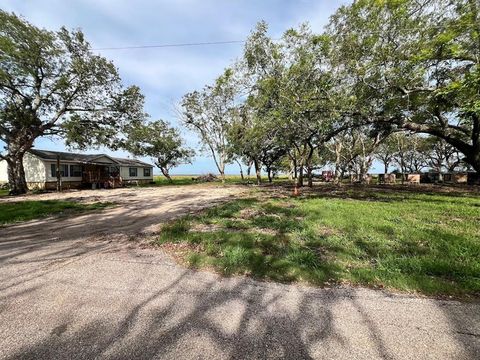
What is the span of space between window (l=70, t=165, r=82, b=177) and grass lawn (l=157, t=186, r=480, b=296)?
83.3 ft

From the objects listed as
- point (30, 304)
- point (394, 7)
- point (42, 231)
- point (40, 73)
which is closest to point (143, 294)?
point (30, 304)

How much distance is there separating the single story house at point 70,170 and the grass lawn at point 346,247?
24.1 m

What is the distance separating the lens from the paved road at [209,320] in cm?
229

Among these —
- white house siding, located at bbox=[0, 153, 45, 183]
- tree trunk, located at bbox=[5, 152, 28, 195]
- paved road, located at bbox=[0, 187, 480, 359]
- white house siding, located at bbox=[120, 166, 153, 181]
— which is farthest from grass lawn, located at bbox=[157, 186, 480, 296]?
white house siding, located at bbox=[120, 166, 153, 181]

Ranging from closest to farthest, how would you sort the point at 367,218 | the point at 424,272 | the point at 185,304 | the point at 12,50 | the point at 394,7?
the point at 185,304 → the point at 424,272 → the point at 367,218 → the point at 394,7 → the point at 12,50

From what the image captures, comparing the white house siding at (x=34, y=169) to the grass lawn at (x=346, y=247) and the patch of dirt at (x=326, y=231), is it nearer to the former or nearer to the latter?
the grass lawn at (x=346, y=247)

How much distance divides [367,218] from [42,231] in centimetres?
944

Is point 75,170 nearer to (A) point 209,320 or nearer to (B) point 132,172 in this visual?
(B) point 132,172

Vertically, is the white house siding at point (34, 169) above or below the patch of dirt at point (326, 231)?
above

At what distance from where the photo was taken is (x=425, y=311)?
2.88 metres

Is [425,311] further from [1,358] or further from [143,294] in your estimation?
[1,358]

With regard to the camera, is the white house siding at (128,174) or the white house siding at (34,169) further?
the white house siding at (128,174)

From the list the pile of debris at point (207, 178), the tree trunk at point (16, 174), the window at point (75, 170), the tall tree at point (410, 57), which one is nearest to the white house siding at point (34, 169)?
the window at point (75, 170)

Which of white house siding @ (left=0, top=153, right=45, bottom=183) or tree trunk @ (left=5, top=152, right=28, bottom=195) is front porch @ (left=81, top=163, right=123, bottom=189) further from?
tree trunk @ (left=5, top=152, right=28, bottom=195)
